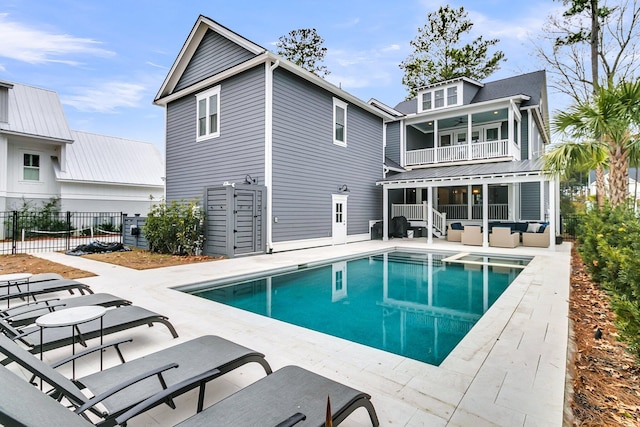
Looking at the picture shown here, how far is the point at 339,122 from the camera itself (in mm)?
A: 13758

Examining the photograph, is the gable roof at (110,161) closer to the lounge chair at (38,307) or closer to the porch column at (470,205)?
the lounge chair at (38,307)

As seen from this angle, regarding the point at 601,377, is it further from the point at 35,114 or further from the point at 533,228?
the point at 35,114

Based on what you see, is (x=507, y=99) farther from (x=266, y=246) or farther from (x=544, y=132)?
(x=266, y=246)

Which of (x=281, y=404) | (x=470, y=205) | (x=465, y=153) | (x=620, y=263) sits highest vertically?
(x=465, y=153)

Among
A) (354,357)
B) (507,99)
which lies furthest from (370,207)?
(354,357)

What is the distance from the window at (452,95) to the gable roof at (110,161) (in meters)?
16.1

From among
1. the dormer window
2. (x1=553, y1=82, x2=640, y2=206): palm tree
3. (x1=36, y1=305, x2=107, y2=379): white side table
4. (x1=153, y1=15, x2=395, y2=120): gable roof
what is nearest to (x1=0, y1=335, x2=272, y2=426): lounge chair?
(x1=36, y1=305, x2=107, y2=379): white side table

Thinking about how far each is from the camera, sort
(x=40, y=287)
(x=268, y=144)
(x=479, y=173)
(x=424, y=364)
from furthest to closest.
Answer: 1. (x=479, y=173)
2. (x=268, y=144)
3. (x=40, y=287)
4. (x=424, y=364)

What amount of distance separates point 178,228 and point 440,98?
49.1ft

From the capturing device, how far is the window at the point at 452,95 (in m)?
17.6

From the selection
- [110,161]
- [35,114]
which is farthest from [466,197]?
[35,114]

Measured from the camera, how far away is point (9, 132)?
1511 cm

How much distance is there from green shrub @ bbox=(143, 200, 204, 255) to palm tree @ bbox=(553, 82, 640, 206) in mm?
10046

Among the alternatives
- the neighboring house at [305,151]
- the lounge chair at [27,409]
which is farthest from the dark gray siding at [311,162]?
the lounge chair at [27,409]
